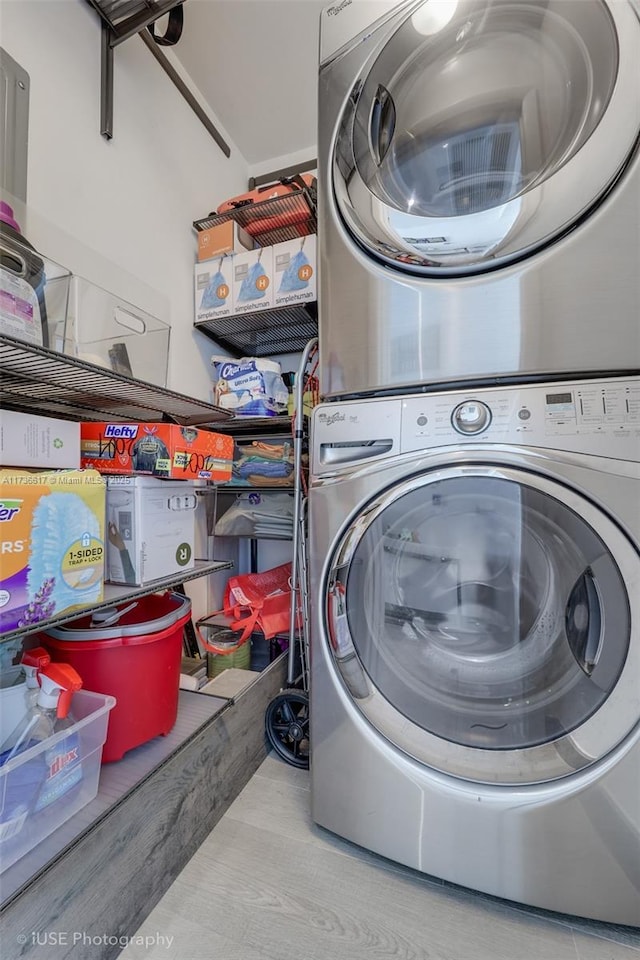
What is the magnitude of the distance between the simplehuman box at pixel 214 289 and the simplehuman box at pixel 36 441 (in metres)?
1.03

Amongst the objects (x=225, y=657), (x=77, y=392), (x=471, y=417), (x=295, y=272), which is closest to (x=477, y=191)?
(x=471, y=417)

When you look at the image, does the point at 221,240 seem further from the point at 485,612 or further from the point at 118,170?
the point at 485,612

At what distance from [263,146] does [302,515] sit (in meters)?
1.97

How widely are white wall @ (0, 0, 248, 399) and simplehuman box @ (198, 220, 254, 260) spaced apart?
0.07 meters

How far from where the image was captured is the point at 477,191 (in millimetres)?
908

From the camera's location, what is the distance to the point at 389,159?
0.97 metres

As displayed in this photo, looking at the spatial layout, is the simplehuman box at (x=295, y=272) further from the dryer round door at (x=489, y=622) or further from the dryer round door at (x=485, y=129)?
the dryer round door at (x=489, y=622)

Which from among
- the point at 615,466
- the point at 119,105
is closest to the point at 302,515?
the point at 615,466

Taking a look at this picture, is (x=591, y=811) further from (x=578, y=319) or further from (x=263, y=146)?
(x=263, y=146)

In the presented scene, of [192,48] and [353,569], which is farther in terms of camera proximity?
[192,48]

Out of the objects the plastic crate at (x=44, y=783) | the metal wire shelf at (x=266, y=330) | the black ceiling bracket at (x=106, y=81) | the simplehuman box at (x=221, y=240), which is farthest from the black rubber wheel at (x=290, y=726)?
the black ceiling bracket at (x=106, y=81)

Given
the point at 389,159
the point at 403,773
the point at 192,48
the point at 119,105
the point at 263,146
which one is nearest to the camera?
the point at 403,773

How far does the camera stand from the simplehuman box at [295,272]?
5.09 feet

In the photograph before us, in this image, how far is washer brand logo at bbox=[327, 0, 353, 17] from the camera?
3.15 ft
